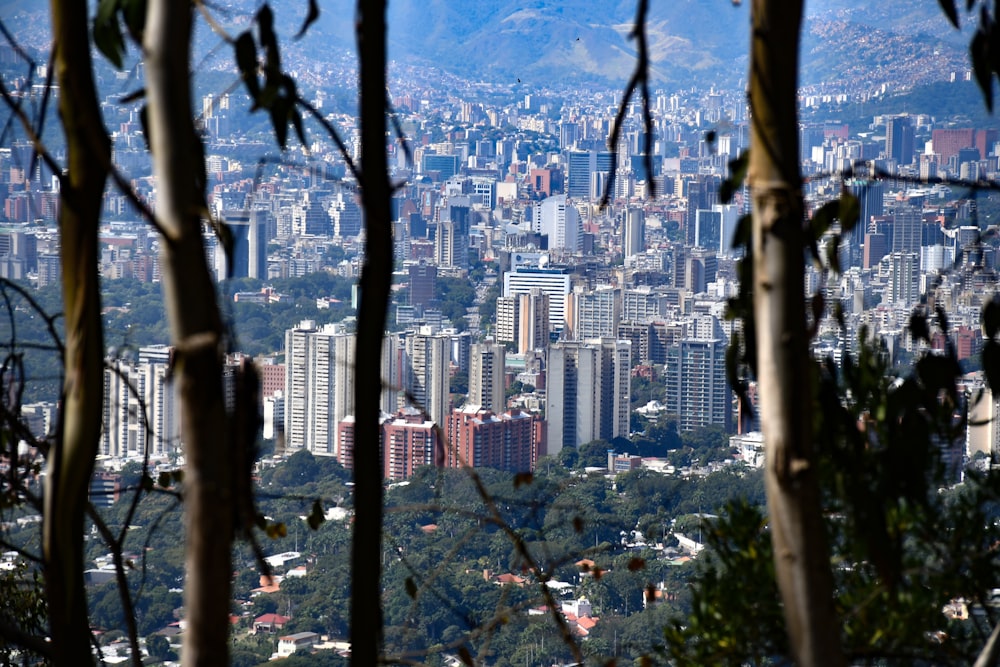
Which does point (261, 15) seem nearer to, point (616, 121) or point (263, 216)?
point (616, 121)

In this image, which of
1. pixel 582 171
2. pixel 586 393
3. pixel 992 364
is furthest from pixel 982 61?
pixel 582 171

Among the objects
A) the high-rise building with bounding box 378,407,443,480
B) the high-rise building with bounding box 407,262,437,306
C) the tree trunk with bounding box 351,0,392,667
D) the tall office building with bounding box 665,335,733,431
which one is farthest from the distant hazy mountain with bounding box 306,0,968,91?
the tree trunk with bounding box 351,0,392,667

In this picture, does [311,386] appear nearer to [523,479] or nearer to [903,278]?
[903,278]

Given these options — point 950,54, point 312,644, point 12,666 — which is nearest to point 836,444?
point 12,666

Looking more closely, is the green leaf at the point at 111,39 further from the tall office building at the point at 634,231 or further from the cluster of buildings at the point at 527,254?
the tall office building at the point at 634,231

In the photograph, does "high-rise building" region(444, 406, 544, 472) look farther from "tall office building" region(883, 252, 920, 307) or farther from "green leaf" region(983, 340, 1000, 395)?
"green leaf" region(983, 340, 1000, 395)

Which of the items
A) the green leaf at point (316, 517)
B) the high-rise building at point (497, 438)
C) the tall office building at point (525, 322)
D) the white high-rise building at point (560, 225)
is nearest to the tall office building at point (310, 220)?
the tall office building at point (525, 322)
